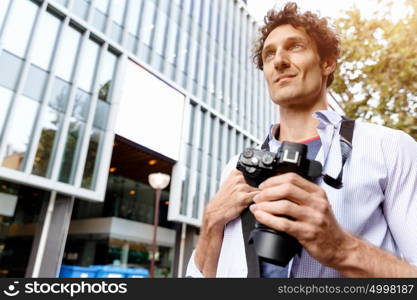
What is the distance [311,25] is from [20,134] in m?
10.7

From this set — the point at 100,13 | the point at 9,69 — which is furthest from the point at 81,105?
the point at 100,13

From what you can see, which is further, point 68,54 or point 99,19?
point 99,19

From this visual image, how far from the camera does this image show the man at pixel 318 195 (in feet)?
2.54

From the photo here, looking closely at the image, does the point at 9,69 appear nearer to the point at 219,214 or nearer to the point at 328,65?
the point at 328,65

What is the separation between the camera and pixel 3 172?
9641 millimetres

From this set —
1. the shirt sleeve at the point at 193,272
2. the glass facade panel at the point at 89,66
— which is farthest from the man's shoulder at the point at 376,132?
the glass facade panel at the point at 89,66

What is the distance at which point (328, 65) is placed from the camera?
1646 millimetres

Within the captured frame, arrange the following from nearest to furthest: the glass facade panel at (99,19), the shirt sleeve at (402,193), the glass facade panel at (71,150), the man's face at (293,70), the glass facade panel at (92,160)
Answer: the shirt sleeve at (402,193) < the man's face at (293,70) < the glass facade panel at (71,150) < the glass facade panel at (92,160) < the glass facade panel at (99,19)

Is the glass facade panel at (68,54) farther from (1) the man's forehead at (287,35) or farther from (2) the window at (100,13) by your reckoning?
(1) the man's forehead at (287,35)

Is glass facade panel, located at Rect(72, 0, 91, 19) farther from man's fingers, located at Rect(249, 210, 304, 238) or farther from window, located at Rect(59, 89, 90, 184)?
man's fingers, located at Rect(249, 210, 304, 238)

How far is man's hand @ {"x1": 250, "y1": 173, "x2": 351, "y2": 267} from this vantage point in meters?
0.75

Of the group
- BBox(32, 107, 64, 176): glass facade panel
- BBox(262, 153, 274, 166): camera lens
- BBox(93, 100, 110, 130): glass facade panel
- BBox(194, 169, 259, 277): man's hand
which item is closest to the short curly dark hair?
BBox(194, 169, 259, 277): man's hand

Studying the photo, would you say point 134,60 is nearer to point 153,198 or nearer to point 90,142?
point 90,142

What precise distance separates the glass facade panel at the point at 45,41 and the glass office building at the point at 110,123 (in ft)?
0.12
